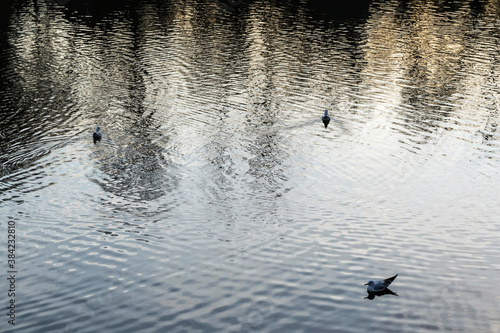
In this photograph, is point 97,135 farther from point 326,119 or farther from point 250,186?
point 326,119

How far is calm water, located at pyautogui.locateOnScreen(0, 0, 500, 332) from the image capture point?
19.5 meters

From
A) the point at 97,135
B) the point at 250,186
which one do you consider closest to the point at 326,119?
the point at 250,186

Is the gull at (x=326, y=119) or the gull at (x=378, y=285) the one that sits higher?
the gull at (x=326, y=119)

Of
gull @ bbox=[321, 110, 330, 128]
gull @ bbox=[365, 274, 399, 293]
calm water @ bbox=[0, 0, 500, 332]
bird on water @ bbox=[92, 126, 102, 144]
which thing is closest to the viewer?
calm water @ bbox=[0, 0, 500, 332]

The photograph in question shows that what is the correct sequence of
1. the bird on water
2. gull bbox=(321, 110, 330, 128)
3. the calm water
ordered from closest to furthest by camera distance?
1. the calm water
2. the bird on water
3. gull bbox=(321, 110, 330, 128)

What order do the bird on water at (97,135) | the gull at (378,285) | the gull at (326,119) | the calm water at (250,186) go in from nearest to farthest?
the calm water at (250,186) → the gull at (378,285) → the bird on water at (97,135) → the gull at (326,119)

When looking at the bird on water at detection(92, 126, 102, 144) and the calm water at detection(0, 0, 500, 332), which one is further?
the bird on water at detection(92, 126, 102, 144)

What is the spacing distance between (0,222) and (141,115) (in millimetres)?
17280

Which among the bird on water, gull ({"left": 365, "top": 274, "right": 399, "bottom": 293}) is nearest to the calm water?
the bird on water

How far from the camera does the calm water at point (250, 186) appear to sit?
19469 millimetres

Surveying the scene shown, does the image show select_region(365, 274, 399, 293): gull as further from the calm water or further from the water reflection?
the calm water

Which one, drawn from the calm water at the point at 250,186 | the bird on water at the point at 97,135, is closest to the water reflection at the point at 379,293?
the calm water at the point at 250,186

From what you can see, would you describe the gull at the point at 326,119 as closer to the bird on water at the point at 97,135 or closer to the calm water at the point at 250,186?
the calm water at the point at 250,186

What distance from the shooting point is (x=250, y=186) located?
1140 inches
